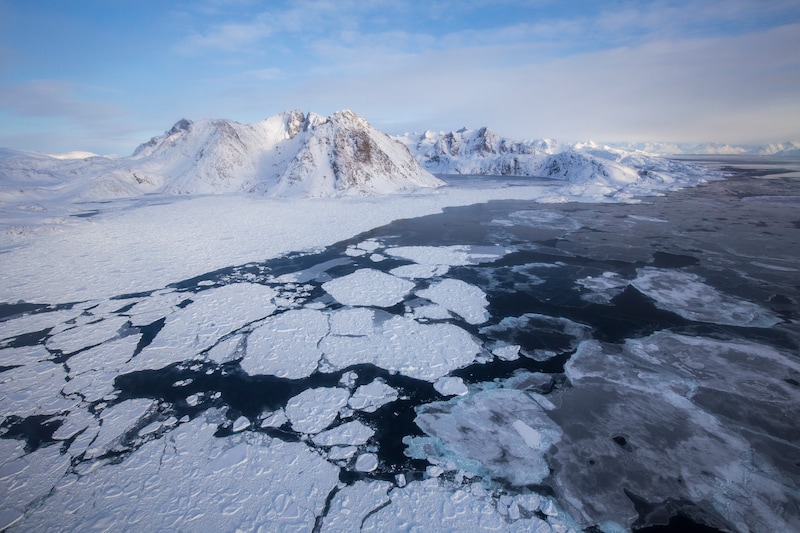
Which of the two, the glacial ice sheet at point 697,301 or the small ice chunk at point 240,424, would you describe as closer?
the small ice chunk at point 240,424

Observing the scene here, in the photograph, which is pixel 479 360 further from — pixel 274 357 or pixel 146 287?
pixel 146 287

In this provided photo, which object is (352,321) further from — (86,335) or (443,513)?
(86,335)

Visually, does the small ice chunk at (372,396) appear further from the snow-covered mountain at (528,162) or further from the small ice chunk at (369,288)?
the snow-covered mountain at (528,162)

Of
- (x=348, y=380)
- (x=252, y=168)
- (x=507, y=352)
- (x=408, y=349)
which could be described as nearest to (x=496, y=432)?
(x=507, y=352)

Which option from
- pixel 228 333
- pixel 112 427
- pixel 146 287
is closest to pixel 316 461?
pixel 112 427

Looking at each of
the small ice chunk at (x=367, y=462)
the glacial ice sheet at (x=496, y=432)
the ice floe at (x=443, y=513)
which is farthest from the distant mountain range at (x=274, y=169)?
the ice floe at (x=443, y=513)
